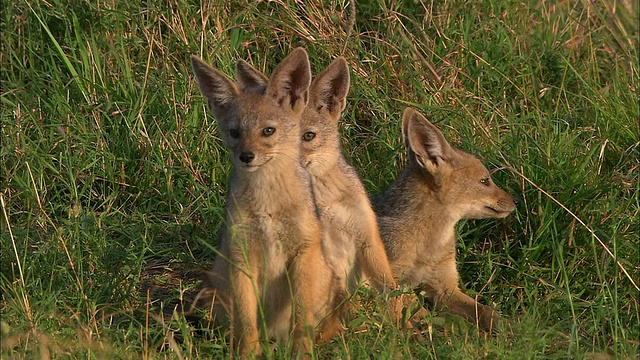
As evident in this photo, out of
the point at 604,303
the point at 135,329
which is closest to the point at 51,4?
the point at 135,329

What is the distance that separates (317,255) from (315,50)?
2.60 metres

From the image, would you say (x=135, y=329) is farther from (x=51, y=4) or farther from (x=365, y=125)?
(x=51, y=4)

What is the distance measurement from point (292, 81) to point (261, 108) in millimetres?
300

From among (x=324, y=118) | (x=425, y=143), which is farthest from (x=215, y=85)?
(x=425, y=143)

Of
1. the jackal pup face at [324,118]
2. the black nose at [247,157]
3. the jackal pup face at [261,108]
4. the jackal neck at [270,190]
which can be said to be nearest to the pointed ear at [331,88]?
the jackal pup face at [324,118]

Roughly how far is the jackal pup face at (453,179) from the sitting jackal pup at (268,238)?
0.94 metres

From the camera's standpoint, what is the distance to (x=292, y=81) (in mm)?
6055

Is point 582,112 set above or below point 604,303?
above

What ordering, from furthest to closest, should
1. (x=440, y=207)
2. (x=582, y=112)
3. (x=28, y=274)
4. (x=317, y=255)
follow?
(x=582, y=112)
(x=440, y=207)
(x=28, y=274)
(x=317, y=255)

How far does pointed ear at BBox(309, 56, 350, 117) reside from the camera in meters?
6.66

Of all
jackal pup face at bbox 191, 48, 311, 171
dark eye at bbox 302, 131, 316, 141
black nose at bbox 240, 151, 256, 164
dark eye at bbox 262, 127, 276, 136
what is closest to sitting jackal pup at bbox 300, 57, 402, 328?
dark eye at bbox 302, 131, 316, 141

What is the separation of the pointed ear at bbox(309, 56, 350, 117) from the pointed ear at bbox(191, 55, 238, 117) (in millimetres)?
760

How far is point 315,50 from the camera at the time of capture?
7.84 meters

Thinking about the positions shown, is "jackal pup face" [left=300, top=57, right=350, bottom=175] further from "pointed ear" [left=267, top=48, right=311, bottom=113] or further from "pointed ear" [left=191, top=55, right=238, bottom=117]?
"pointed ear" [left=191, top=55, right=238, bottom=117]
